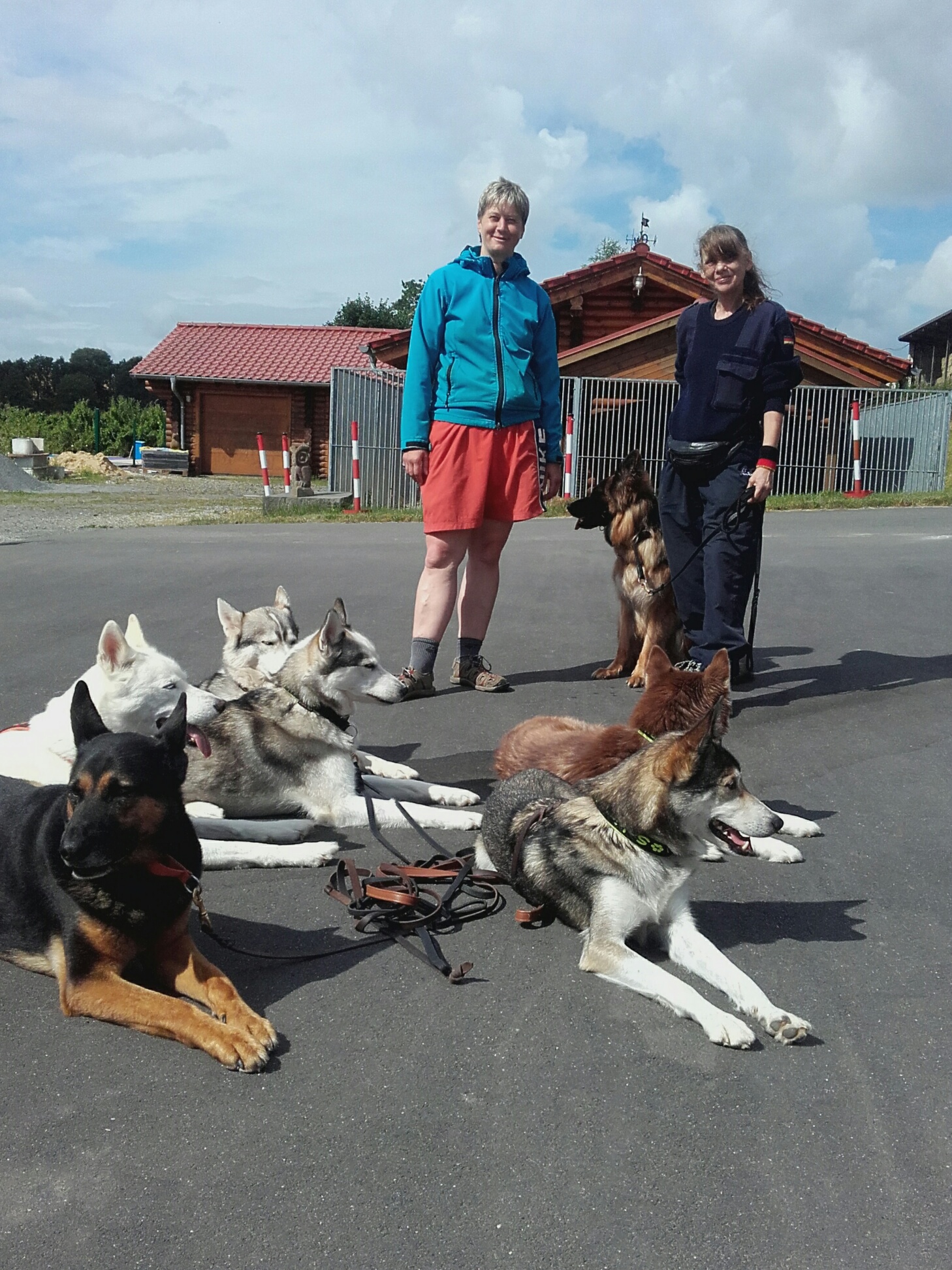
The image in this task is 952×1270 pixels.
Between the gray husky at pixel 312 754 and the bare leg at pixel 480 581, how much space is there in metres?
1.74

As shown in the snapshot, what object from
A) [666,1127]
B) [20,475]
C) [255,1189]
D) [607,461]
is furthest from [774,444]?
[20,475]

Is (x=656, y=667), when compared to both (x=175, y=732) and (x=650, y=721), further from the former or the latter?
→ (x=175, y=732)

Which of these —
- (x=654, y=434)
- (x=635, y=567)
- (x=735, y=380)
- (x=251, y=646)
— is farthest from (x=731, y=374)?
(x=654, y=434)

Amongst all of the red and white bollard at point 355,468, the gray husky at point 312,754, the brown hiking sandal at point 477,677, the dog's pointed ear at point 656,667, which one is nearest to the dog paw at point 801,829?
the dog's pointed ear at point 656,667

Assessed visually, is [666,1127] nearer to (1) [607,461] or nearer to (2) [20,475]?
(1) [607,461]

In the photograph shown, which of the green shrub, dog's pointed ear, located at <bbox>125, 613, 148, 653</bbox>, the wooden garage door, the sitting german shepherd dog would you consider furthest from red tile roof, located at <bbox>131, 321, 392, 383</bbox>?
dog's pointed ear, located at <bbox>125, 613, 148, 653</bbox>

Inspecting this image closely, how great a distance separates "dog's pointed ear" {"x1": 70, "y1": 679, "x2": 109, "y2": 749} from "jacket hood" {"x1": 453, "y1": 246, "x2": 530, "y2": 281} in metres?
4.18

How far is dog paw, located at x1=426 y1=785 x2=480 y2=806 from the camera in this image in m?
4.99

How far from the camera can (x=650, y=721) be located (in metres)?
4.30

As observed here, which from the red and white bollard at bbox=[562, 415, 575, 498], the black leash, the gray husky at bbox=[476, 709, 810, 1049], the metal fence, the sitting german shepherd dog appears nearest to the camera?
the gray husky at bbox=[476, 709, 810, 1049]

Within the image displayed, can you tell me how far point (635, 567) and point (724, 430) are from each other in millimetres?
1171

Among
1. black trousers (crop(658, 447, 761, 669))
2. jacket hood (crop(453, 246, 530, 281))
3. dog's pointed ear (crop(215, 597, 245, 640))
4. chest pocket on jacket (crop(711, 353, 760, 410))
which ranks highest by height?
jacket hood (crop(453, 246, 530, 281))

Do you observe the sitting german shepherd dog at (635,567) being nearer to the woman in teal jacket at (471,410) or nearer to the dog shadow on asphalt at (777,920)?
the woman in teal jacket at (471,410)

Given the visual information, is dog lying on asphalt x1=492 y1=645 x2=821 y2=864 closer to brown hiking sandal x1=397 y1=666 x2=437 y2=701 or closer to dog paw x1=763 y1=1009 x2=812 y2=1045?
dog paw x1=763 y1=1009 x2=812 y2=1045
